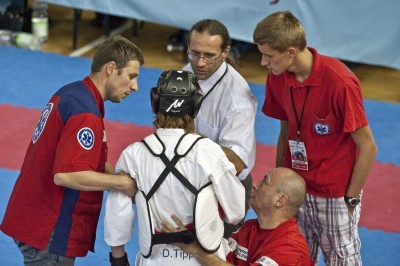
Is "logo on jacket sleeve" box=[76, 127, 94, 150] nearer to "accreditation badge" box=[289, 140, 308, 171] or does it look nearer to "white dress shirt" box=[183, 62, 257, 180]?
"white dress shirt" box=[183, 62, 257, 180]

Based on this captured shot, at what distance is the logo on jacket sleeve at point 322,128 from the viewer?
5.03m

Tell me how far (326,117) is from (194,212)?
1326mm

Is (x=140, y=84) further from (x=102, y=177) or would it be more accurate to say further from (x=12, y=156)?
(x=102, y=177)

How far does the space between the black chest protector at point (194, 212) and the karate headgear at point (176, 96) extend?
149mm

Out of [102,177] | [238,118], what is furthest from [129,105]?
[102,177]

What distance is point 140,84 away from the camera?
10.4 m

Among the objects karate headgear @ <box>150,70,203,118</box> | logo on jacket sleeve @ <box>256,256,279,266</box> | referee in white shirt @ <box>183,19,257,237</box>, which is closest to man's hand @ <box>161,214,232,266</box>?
logo on jacket sleeve @ <box>256,256,279,266</box>

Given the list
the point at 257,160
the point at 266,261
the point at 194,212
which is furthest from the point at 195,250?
the point at 257,160

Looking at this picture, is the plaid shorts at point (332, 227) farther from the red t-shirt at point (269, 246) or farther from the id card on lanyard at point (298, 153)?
the red t-shirt at point (269, 246)

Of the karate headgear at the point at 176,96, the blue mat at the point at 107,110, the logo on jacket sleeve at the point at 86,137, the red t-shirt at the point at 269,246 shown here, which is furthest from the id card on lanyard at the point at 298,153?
the blue mat at the point at 107,110

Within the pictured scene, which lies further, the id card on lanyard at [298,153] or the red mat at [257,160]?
the red mat at [257,160]

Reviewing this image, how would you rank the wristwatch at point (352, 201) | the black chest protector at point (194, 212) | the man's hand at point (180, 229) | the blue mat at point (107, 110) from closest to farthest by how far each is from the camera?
1. the black chest protector at point (194, 212)
2. the man's hand at point (180, 229)
3. the wristwatch at point (352, 201)
4. the blue mat at point (107, 110)

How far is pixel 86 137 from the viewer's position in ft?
14.4

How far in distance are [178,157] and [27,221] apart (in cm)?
110
